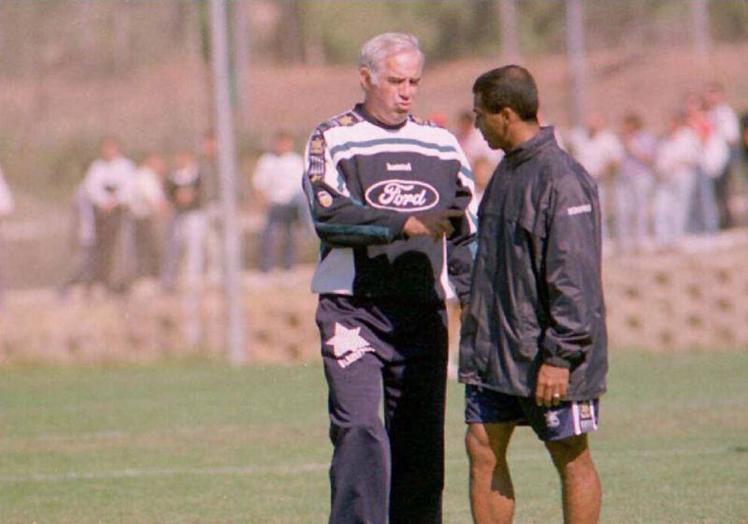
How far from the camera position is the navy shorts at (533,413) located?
7.38 metres

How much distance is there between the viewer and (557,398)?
23.9ft

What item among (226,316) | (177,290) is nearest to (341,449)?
(226,316)

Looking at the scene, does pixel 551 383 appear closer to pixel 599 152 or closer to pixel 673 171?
pixel 673 171

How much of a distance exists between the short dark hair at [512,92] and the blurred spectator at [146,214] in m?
15.4

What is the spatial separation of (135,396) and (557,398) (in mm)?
9604

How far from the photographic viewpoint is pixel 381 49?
25.6ft

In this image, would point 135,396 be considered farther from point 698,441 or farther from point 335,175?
point 335,175

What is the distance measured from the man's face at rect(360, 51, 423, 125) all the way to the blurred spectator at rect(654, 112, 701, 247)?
45.7 ft

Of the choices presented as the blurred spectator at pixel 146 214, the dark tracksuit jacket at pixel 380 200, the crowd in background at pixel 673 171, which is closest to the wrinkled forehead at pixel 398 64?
the dark tracksuit jacket at pixel 380 200

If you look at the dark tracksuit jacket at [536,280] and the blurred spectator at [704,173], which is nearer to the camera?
the dark tracksuit jacket at [536,280]

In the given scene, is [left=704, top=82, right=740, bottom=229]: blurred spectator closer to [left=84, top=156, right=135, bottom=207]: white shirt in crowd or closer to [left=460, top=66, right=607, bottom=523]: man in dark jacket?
[left=84, top=156, right=135, bottom=207]: white shirt in crowd

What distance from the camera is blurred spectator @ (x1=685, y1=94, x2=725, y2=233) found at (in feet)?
71.2

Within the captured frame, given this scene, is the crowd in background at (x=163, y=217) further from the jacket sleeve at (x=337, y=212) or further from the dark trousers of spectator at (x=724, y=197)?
the jacket sleeve at (x=337, y=212)

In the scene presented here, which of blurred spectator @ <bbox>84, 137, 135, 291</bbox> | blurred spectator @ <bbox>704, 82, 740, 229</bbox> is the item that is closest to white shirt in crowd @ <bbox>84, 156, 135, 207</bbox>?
blurred spectator @ <bbox>84, 137, 135, 291</bbox>
